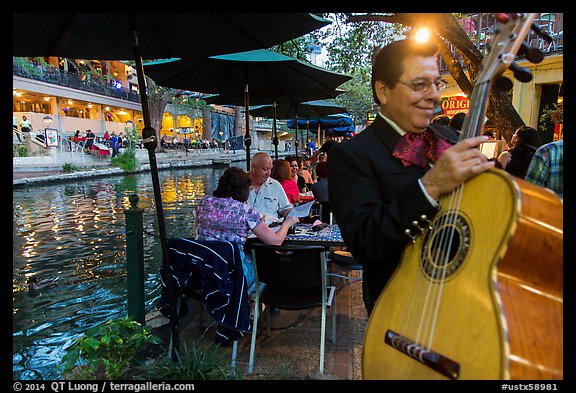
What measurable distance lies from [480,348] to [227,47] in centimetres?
279

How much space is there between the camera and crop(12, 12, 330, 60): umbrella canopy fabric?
2.51m

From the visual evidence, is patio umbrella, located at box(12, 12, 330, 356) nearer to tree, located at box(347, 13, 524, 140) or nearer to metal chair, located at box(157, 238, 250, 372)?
metal chair, located at box(157, 238, 250, 372)

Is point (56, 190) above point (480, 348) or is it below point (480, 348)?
below

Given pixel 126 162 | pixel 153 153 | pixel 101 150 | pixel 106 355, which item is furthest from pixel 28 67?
pixel 106 355

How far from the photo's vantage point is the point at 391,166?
1.38m

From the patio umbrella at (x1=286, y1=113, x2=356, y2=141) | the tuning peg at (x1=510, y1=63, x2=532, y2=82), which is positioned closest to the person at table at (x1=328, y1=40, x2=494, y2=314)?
the tuning peg at (x1=510, y1=63, x2=532, y2=82)

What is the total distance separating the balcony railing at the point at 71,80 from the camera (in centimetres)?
2988

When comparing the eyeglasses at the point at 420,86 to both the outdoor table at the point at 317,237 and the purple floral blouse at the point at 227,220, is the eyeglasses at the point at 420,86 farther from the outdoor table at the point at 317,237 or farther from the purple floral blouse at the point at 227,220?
the purple floral blouse at the point at 227,220

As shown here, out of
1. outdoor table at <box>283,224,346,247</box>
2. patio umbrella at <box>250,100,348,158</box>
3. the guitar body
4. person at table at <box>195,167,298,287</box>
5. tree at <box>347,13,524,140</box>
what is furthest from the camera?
patio umbrella at <box>250,100,348,158</box>

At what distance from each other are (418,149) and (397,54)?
35 cm
